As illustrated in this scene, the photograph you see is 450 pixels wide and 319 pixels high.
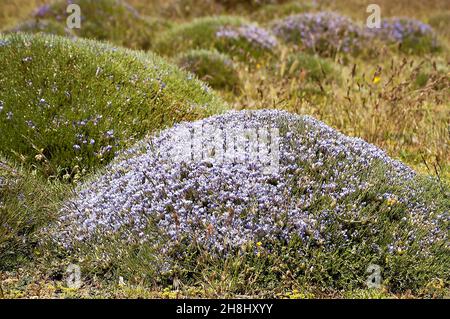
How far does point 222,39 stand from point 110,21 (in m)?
2.94

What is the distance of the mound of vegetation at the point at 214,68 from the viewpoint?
8781 mm

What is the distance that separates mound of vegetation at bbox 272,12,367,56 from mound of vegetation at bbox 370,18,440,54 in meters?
0.68

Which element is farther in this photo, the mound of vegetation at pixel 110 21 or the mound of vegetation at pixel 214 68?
the mound of vegetation at pixel 110 21

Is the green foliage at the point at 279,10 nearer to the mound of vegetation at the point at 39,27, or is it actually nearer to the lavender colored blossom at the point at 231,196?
the mound of vegetation at the point at 39,27

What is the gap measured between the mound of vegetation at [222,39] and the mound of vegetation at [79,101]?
4354 mm

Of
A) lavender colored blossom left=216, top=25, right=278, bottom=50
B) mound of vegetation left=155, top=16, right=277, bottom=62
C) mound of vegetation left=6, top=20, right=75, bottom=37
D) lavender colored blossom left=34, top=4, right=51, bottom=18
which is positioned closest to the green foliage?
mound of vegetation left=155, top=16, right=277, bottom=62

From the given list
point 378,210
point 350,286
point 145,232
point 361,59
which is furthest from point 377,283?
point 361,59

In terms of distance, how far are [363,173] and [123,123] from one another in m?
2.29

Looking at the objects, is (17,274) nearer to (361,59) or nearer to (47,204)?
(47,204)

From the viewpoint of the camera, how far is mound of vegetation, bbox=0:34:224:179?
16.5 feet

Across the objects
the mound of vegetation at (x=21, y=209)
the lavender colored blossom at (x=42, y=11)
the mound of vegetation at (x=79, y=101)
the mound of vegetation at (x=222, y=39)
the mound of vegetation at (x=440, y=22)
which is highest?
the lavender colored blossom at (x=42, y=11)

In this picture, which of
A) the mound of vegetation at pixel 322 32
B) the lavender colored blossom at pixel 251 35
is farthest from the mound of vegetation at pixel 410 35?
the lavender colored blossom at pixel 251 35

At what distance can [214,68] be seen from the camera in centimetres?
887

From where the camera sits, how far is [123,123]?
5285 mm
